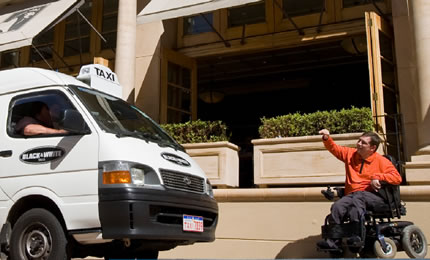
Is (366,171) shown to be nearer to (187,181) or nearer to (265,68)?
(187,181)

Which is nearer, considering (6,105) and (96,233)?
(96,233)

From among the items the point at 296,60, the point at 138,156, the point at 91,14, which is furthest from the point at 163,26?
the point at 138,156

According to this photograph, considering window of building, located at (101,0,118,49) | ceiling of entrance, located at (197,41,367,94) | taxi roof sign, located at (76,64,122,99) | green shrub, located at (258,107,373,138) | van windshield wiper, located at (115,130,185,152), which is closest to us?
van windshield wiper, located at (115,130,185,152)

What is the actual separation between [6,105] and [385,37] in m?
7.00

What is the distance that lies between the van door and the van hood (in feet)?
0.41

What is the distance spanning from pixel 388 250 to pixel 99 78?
4067 millimetres

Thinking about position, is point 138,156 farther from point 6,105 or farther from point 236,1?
point 236,1

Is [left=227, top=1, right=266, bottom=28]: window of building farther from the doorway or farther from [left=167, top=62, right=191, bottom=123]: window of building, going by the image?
the doorway

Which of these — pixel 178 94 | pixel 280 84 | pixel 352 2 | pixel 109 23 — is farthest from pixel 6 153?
pixel 280 84

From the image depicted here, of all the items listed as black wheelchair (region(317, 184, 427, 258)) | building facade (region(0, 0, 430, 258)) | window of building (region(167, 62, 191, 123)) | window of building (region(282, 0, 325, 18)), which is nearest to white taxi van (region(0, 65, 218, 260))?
black wheelchair (region(317, 184, 427, 258))

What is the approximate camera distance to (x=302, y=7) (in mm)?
11422

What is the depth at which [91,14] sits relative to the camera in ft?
47.2

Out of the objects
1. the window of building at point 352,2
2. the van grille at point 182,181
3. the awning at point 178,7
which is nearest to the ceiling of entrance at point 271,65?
the window of building at point 352,2

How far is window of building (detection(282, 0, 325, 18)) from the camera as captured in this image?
11276 millimetres
